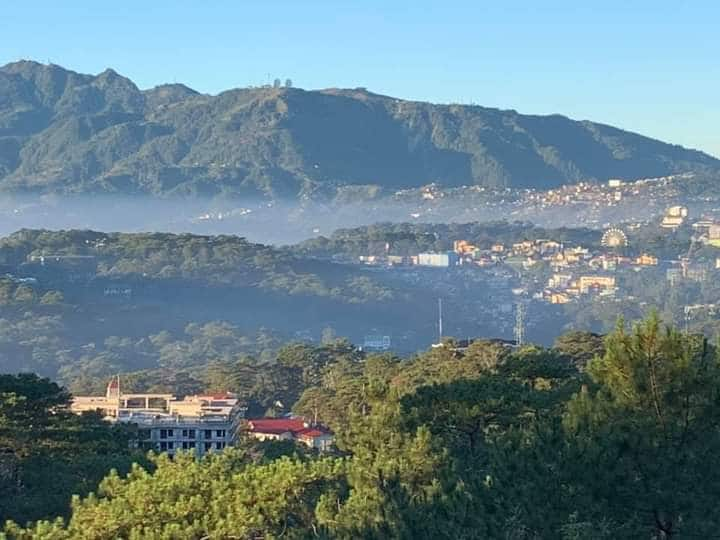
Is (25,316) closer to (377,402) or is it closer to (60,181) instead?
(377,402)

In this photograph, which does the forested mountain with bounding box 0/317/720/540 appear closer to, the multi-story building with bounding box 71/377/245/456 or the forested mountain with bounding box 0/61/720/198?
the multi-story building with bounding box 71/377/245/456

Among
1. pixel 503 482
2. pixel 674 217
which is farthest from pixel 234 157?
pixel 503 482

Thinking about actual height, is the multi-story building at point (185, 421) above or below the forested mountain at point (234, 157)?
below

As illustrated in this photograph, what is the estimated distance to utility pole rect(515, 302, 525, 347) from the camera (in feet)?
219

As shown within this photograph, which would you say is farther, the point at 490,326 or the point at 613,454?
the point at 490,326

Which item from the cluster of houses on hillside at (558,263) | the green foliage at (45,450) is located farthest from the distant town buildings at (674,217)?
the green foliage at (45,450)

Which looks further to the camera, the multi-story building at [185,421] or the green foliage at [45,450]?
the multi-story building at [185,421]

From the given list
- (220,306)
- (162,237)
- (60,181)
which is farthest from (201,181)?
(220,306)

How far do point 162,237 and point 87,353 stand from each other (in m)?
31.4

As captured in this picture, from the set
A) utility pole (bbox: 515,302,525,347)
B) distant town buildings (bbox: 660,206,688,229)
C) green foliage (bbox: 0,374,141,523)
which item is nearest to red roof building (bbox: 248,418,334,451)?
green foliage (bbox: 0,374,141,523)

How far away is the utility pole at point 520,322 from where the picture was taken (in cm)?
6662

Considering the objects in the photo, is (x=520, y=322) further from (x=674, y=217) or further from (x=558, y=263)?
(x=674, y=217)

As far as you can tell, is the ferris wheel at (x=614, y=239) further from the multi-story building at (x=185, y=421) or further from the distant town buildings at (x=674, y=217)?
the multi-story building at (x=185, y=421)

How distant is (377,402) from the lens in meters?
13.5
